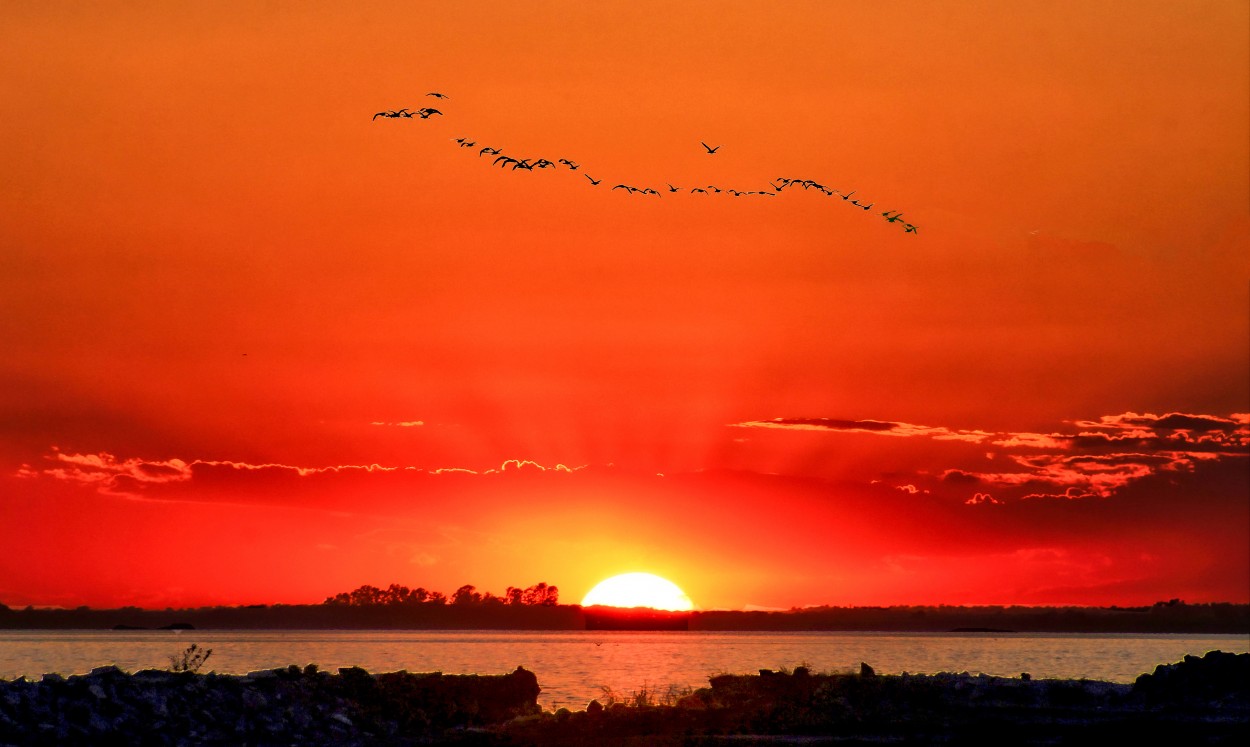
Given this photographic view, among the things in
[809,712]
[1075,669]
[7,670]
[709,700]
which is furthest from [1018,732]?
[7,670]

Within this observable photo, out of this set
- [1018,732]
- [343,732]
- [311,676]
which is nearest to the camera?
[1018,732]

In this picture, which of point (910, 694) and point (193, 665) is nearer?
point (910, 694)

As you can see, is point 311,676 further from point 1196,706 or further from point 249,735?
point 1196,706

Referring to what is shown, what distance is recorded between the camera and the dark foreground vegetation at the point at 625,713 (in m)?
42.0

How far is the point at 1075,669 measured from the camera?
12688cm

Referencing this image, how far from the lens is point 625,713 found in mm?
49844

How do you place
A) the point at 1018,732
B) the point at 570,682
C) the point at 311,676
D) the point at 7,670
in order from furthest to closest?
the point at 7,670 → the point at 570,682 → the point at 311,676 → the point at 1018,732

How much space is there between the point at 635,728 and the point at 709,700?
10.0 m

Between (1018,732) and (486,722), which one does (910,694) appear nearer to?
(1018,732)

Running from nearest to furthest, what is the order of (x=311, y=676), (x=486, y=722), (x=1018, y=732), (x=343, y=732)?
(x=1018, y=732) → (x=343, y=732) → (x=311, y=676) → (x=486, y=722)

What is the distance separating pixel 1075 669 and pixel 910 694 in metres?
82.9

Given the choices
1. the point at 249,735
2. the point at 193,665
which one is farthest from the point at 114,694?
the point at 193,665

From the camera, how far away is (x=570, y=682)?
97188mm

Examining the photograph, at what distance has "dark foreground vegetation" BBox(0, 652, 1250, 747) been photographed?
138ft
